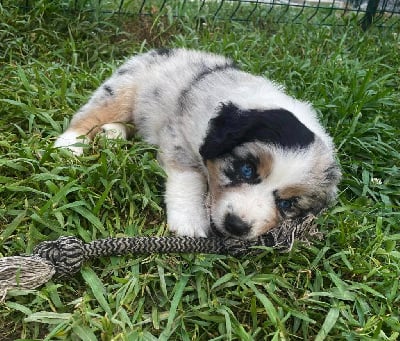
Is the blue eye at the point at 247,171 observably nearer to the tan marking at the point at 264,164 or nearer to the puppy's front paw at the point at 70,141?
the tan marking at the point at 264,164

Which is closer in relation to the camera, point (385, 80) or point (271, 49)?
point (385, 80)

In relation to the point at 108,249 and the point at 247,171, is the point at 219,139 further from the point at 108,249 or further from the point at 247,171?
the point at 108,249

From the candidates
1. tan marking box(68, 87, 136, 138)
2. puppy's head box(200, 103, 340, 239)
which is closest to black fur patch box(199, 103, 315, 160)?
puppy's head box(200, 103, 340, 239)

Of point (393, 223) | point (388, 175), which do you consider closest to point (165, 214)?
point (393, 223)

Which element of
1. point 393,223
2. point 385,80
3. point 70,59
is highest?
point 385,80

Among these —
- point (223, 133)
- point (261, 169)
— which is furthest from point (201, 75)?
point (261, 169)

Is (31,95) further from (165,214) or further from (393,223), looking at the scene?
(393,223)

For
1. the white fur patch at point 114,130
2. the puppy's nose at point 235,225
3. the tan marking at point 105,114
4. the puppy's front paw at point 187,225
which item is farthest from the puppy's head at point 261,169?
the tan marking at point 105,114
